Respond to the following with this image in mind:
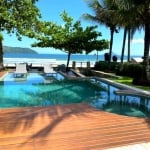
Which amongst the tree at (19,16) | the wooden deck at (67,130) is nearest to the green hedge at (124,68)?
the tree at (19,16)

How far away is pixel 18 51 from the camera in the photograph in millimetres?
120000

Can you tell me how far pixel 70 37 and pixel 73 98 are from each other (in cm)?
1238

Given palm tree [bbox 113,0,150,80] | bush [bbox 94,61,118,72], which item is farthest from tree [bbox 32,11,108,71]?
palm tree [bbox 113,0,150,80]

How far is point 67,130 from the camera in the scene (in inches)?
269

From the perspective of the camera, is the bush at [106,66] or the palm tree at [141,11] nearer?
the palm tree at [141,11]

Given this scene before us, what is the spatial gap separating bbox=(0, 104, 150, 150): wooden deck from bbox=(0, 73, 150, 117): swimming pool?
5.36ft

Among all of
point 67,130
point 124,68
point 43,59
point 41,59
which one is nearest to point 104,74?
point 124,68

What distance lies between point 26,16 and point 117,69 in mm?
7589

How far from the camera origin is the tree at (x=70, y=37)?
2412 centimetres

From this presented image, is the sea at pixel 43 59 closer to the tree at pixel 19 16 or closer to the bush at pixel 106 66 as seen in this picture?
the bush at pixel 106 66

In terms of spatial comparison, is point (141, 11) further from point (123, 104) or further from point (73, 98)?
point (123, 104)

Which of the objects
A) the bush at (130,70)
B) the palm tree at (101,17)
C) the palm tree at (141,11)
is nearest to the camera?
the palm tree at (141,11)

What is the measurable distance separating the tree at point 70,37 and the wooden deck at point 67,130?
15.6 m

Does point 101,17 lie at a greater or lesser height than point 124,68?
greater
